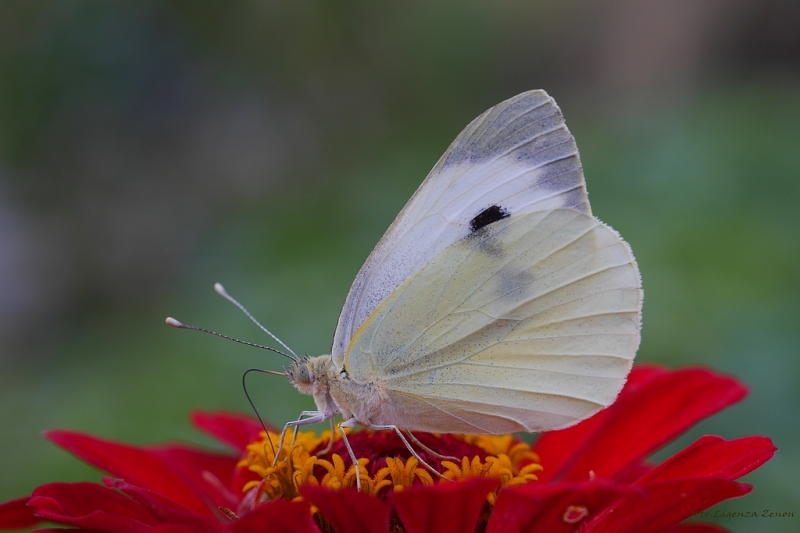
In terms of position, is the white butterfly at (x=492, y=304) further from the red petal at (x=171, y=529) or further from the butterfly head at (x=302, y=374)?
the red petal at (x=171, y=529)

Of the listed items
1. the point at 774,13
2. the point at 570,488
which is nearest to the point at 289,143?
the point at 570,488

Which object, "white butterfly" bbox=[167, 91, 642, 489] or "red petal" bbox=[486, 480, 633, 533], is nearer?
"red petal" bbox=[486, 480, 633, 533]

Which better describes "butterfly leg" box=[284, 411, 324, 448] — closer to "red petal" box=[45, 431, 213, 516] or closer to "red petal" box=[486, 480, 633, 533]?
"red petal" box=[45, 431, 213, 516]

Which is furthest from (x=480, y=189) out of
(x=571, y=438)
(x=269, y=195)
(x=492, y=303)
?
(x=269, y=195)

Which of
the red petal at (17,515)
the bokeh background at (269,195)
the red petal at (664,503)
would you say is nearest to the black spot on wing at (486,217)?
the red petal at (664,503)

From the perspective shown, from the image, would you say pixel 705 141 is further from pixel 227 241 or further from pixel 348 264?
pixel 227 241

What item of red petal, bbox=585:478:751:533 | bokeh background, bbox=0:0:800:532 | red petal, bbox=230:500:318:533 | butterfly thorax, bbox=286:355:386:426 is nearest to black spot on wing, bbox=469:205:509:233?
butterfly thorax, bbox=286:355:386:426
